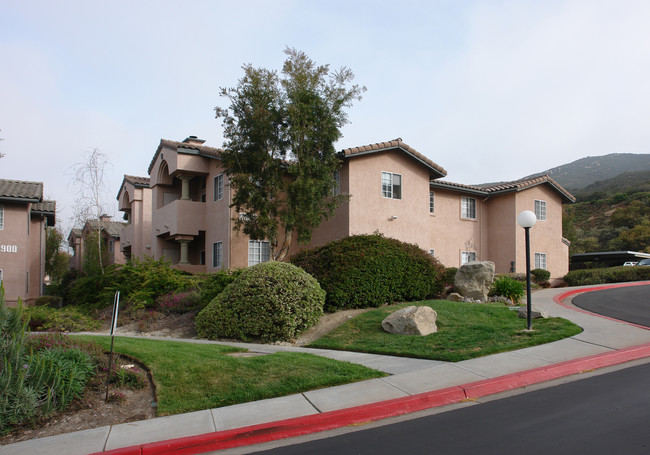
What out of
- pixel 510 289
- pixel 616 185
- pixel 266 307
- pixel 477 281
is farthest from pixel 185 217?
pixel 616 185

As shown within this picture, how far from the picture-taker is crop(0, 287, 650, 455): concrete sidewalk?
19.6 feet

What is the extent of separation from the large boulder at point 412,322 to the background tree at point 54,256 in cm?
3615

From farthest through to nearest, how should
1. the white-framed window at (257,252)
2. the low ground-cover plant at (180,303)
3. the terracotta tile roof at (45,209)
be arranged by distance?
the terracotta tile roof at (45,209)
the white-framed window at (257,252)
the low ground-cover plant at (180,303)

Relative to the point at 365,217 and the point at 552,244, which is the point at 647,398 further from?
the point at 552,244

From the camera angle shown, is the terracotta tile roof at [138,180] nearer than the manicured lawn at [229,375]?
No

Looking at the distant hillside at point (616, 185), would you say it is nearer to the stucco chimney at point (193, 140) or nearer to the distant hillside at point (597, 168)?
the distant hillside at point (597, 168)

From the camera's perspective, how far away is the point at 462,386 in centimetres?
742

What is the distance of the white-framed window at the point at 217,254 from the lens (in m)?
22.0

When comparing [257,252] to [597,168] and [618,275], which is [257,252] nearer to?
[618,275]

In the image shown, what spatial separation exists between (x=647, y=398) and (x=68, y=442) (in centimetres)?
763

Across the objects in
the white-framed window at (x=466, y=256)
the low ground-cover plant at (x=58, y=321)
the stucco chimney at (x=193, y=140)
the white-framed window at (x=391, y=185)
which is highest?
the stucco chimney at (x=193, y=140)

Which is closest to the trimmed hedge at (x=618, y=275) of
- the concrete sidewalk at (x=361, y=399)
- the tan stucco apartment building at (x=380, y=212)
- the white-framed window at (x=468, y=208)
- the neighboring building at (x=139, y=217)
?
the tan stucco apartment building at (x=380, y=212)

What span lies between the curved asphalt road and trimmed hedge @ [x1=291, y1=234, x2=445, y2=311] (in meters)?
4.81

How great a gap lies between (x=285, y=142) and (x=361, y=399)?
42.3ft
